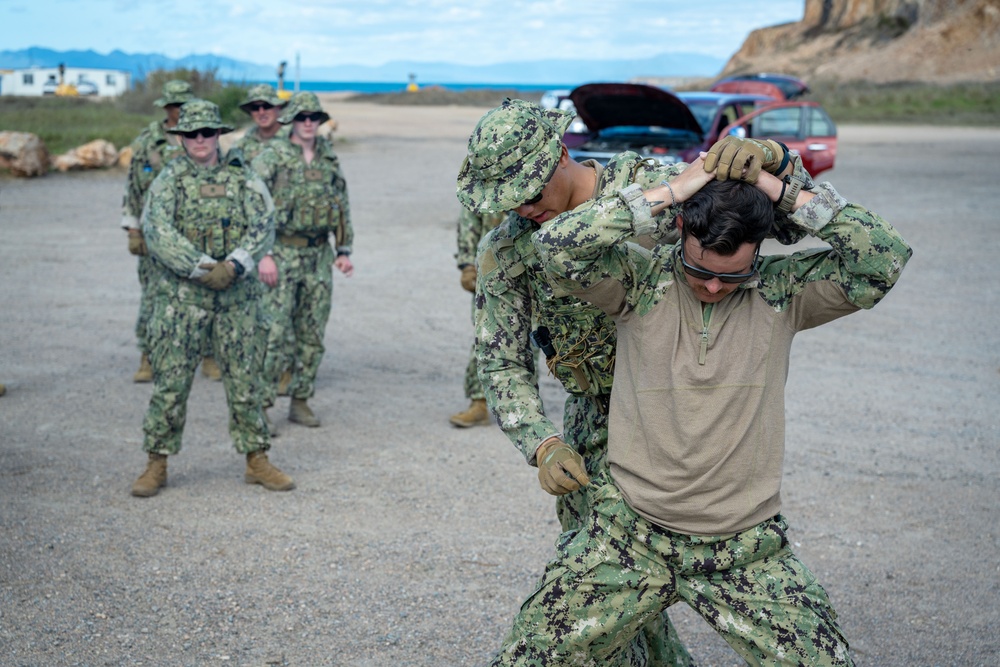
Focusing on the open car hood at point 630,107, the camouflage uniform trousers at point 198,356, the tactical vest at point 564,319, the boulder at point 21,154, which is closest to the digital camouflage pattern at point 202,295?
the camouflage uniform trousers at point 198,356

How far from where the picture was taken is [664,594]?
108 inches

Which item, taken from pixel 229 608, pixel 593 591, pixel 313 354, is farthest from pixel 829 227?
pixel 313 354

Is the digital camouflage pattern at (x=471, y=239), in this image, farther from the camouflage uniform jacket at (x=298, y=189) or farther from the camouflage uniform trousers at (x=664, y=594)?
the camouflage uniform trousers at (x=664, y=594)

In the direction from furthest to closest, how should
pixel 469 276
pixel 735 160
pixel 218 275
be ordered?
pixel 469 276, pixel 218 275, pixel 735 160

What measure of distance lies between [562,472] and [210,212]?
3.76 metres

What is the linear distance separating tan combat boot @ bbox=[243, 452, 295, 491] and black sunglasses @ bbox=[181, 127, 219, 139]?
1.84 meters

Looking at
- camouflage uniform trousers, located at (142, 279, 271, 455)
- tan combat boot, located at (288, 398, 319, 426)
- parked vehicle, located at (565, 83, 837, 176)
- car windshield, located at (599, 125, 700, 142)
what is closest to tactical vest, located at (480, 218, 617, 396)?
camouflage uniform trousers, located at (142, 279, 271, 455)

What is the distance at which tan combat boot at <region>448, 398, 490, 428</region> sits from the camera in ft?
23.3

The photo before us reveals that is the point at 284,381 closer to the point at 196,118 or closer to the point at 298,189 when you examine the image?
the point at 298,189

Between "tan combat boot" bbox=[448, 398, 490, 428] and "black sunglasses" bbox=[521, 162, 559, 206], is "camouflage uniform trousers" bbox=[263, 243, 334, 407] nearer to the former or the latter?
"tan combat boot" bbox=[448, 398, 490, 428]

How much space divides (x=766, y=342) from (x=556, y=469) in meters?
0.65

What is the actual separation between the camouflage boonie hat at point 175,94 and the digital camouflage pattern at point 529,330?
19.0 feet

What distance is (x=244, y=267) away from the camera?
586cm

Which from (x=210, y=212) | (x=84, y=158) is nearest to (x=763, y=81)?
(x=84, y=158)
